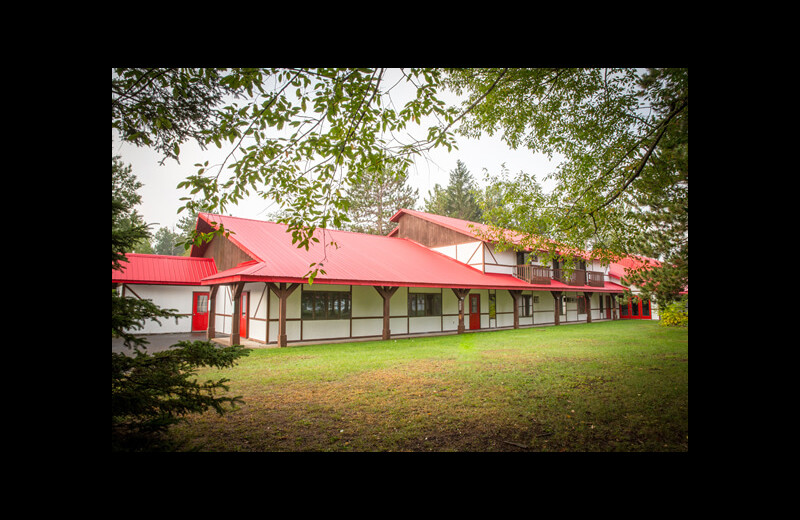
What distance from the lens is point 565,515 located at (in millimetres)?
2205

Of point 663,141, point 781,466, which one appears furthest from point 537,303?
point 781,466

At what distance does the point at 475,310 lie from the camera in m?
17.7

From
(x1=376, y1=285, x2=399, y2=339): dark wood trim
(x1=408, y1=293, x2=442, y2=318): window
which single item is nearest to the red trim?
Result: (x1=408, y1=293, x2=442, y2=318): window

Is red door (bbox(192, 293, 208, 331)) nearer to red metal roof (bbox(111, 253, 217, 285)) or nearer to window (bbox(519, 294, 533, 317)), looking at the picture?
red metal roof (bbox(111, 253, 217, 285))

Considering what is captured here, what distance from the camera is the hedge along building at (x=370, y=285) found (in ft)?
39.0

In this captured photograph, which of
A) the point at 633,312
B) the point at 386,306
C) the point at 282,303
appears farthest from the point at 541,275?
the point at 633,312

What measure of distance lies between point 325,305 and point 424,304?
174 inches

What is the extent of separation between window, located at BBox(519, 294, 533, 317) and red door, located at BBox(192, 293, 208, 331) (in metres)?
14.8

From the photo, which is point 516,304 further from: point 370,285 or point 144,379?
point 144,379

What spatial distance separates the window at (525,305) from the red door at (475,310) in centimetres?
333

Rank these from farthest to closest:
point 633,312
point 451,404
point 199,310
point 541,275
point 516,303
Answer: point 633,312 → point 541,275 → point 516,303 → point 199,310 → point 451,404

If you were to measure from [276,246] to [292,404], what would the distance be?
8.94 meters

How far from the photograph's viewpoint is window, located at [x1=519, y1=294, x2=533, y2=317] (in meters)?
19.9

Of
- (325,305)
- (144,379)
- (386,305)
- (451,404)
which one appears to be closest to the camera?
(144,379)
